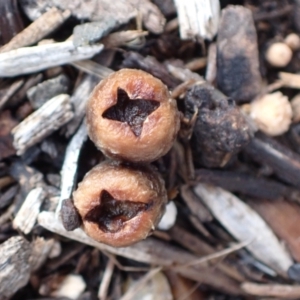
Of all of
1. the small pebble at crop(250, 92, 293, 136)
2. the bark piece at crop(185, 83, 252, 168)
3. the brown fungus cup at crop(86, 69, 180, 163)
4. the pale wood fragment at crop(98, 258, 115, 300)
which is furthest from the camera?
the pale wood fragment at crop(98, 258, 115, 300)

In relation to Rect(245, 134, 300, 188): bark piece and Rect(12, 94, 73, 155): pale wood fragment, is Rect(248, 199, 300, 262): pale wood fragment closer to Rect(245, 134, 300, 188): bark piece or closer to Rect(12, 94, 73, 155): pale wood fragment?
Rect(245, 134, 300, 188): bark piece

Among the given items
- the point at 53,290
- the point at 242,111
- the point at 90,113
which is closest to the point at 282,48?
the point at 242,111

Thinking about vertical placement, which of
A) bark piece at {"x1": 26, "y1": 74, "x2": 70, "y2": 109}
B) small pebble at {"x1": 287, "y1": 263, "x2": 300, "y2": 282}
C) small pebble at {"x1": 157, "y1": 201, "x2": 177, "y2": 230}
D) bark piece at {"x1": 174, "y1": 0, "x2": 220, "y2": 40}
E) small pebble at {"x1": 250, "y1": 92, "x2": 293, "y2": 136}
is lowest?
small pebble at {"x1": 287, "y1": 263, "x2": 300, "y2": 282}

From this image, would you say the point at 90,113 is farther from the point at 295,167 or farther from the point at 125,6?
the point at 295,167

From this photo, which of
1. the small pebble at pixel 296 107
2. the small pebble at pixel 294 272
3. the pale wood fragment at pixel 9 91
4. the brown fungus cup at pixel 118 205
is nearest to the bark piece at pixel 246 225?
the small pebble at pixel 294 272

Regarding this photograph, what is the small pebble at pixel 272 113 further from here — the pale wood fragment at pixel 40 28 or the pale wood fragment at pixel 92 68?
the pale wood fragment at pixel 40 28

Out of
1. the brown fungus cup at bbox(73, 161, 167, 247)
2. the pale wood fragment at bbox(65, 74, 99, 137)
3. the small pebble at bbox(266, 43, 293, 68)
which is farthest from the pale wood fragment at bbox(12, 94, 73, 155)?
the small pebble at bbox(266, 43, 293, 68)

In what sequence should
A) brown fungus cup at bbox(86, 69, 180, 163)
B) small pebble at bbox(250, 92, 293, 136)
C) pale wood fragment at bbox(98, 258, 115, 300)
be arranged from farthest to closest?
pale wood fragment at bbox(98, 258, 115, 300) < small pebble at bbox(250, 92, 293, 136) < brown fungus cup at bbox(86, 69, 180, 163)
